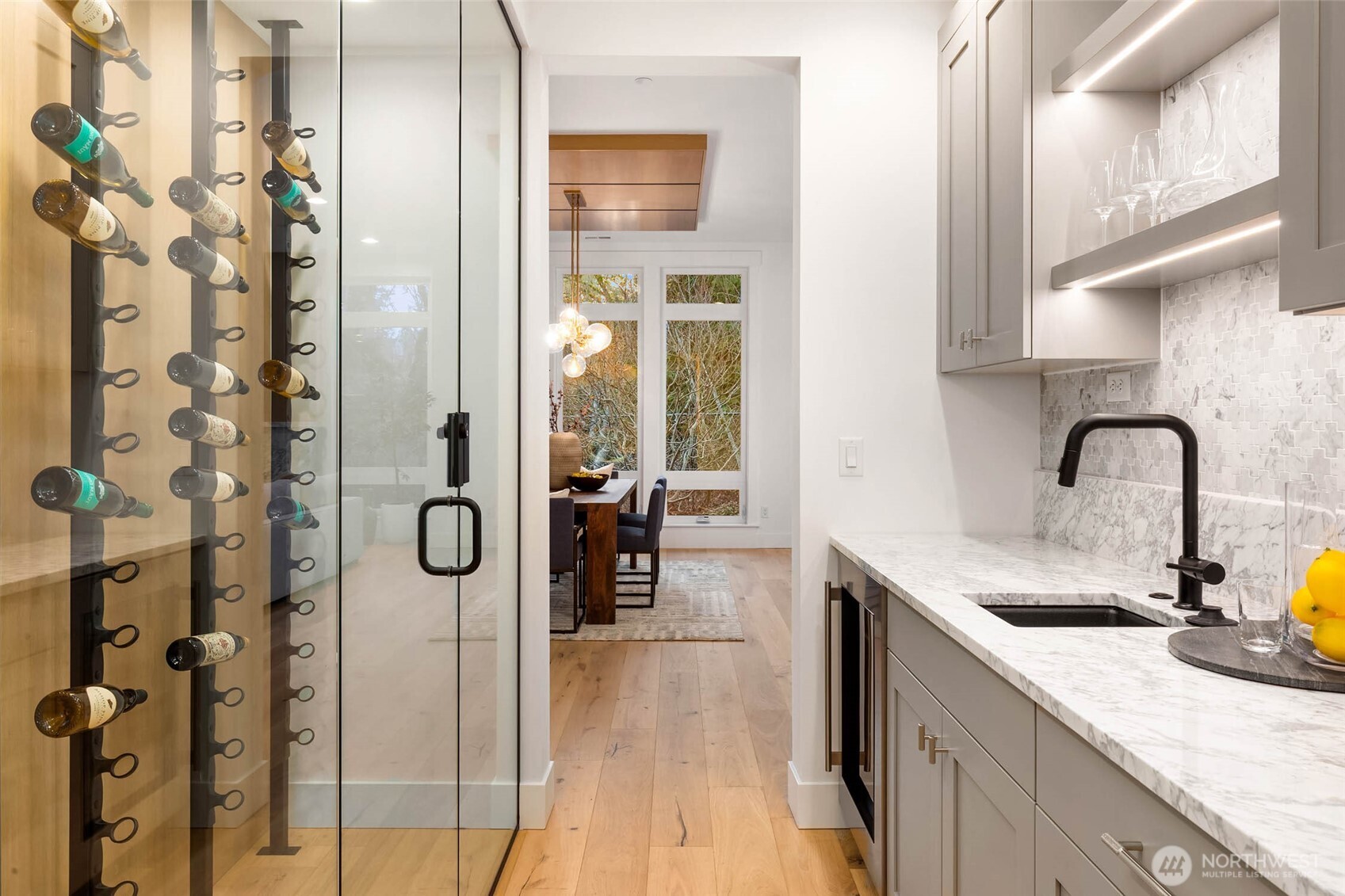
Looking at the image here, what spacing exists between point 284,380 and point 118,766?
19.6 inches

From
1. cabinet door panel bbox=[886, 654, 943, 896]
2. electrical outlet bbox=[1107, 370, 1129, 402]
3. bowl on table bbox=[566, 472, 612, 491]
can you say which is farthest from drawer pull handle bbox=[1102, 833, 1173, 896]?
bowl on table bbox=[566, 472, 612, 491]

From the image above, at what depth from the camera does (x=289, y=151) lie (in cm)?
101

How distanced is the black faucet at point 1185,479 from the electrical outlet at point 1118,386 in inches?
23.0

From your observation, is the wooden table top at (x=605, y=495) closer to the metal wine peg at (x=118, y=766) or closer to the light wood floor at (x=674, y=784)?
the light wood floor at (x=674, y=784)

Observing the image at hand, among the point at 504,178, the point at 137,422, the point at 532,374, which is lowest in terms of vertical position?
the point at 137,422

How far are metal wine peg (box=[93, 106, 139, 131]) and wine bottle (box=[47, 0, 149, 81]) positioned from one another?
1.7 inches

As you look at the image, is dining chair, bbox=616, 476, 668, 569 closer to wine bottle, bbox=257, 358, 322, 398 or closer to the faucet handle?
the faucet handle

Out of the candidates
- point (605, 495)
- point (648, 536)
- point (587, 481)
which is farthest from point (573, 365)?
point (648, 536)

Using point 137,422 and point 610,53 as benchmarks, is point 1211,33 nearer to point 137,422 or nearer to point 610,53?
point 610,53

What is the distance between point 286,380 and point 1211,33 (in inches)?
73.5

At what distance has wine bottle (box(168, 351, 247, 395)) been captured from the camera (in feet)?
2.48

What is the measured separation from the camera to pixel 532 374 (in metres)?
2.48

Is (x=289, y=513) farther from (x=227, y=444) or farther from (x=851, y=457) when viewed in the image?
(x=851, y=457)

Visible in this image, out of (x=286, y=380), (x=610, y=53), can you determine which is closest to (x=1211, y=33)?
(x=610, y=53)
